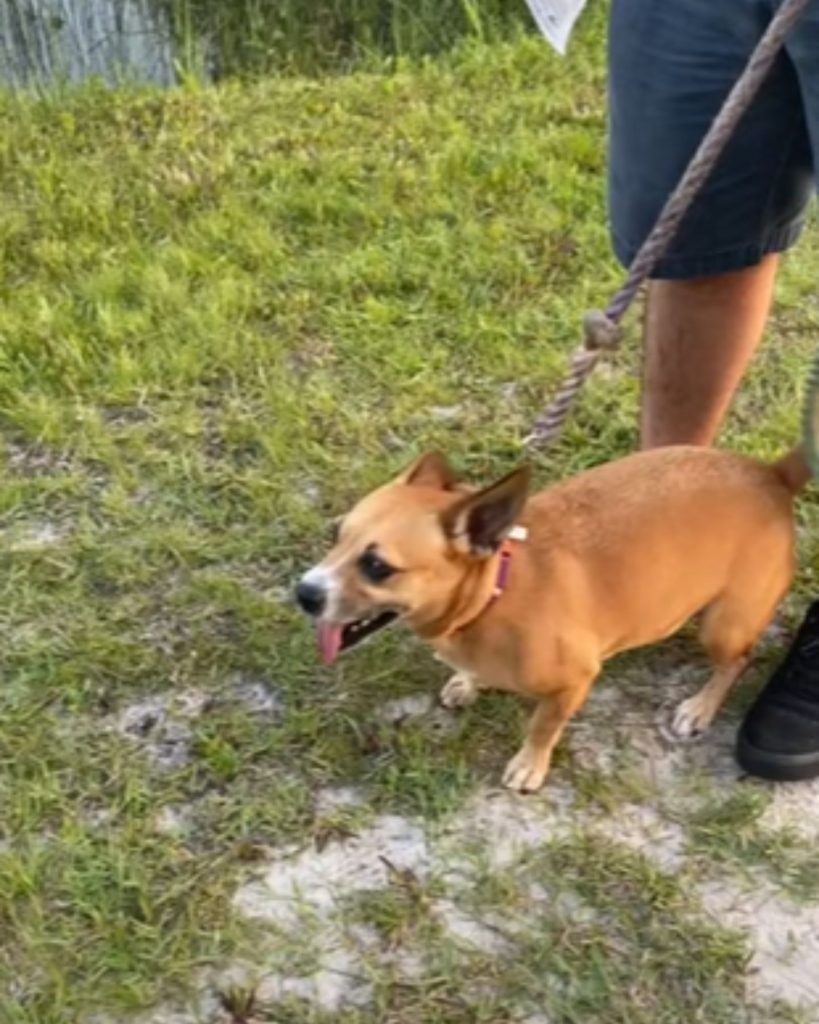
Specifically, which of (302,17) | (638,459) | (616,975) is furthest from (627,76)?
(302,17)

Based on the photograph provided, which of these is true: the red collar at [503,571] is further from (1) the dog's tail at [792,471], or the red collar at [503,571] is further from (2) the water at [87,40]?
(2) the water at [87,40]

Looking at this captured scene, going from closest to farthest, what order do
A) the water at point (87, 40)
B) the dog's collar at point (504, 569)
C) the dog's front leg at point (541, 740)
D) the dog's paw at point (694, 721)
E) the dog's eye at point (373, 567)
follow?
the dog's eye at point (373, 567)
the dog's collar at point (504, 569)
the dog's front leg at point (541, 740)
the dog's paw at point (694, 721)
the water at point (87, 40)

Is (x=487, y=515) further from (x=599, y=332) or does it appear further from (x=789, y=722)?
(x=789, y=722)

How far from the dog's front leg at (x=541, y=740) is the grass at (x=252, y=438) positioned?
0.19ft

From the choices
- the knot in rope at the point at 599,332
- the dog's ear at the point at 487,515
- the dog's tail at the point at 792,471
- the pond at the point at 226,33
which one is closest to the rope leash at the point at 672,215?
the knot in rope at the point at 599,332

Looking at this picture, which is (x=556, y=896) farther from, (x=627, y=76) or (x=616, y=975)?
(x=627, y=76)

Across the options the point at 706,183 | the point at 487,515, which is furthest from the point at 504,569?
the point at 706,183

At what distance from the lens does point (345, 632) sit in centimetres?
215

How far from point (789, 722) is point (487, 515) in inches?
25.8

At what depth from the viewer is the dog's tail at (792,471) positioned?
231cm

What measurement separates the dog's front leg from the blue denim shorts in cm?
69

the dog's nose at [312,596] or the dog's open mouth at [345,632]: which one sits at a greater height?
the dog's nose at [312,596]

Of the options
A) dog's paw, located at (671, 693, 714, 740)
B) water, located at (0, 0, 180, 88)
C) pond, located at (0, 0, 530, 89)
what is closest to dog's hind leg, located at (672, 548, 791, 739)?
dog's paw, located at (671, 693, 714, 740)

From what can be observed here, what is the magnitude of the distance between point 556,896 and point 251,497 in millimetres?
1051
